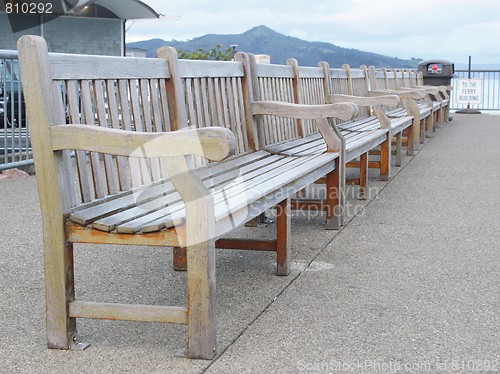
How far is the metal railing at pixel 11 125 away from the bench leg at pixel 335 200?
141 inches

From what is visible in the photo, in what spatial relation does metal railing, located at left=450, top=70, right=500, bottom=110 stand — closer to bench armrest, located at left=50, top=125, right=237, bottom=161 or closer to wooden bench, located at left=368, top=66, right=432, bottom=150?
wooden bench, located at left=368, top=66, right=432, bottom=150

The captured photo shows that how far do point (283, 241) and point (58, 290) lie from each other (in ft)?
4.18

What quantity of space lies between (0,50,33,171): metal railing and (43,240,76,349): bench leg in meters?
4.33

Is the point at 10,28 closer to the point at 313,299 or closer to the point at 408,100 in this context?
the point at 408,100

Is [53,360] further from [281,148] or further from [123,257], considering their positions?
[281,148]

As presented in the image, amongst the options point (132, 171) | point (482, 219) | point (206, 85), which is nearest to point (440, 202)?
point (482, 219)

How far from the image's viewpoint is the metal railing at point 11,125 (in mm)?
6180

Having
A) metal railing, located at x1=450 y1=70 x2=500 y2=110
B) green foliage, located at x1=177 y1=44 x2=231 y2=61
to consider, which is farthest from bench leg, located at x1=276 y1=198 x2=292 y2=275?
metal railing, located at x1=450 y1=70 x2=500 y2=110

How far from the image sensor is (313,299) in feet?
9.20

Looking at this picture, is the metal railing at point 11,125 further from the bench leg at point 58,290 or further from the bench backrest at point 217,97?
the bench leg at point 58,290

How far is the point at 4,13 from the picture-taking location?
15609 mm

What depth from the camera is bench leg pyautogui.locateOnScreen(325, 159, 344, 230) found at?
4180mm

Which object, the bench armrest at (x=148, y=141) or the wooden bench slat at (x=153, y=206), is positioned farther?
the wooden bench slat at (x=153, y=206)

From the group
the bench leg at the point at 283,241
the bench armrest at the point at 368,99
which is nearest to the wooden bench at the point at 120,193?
the bench leg at the point at 283,241
